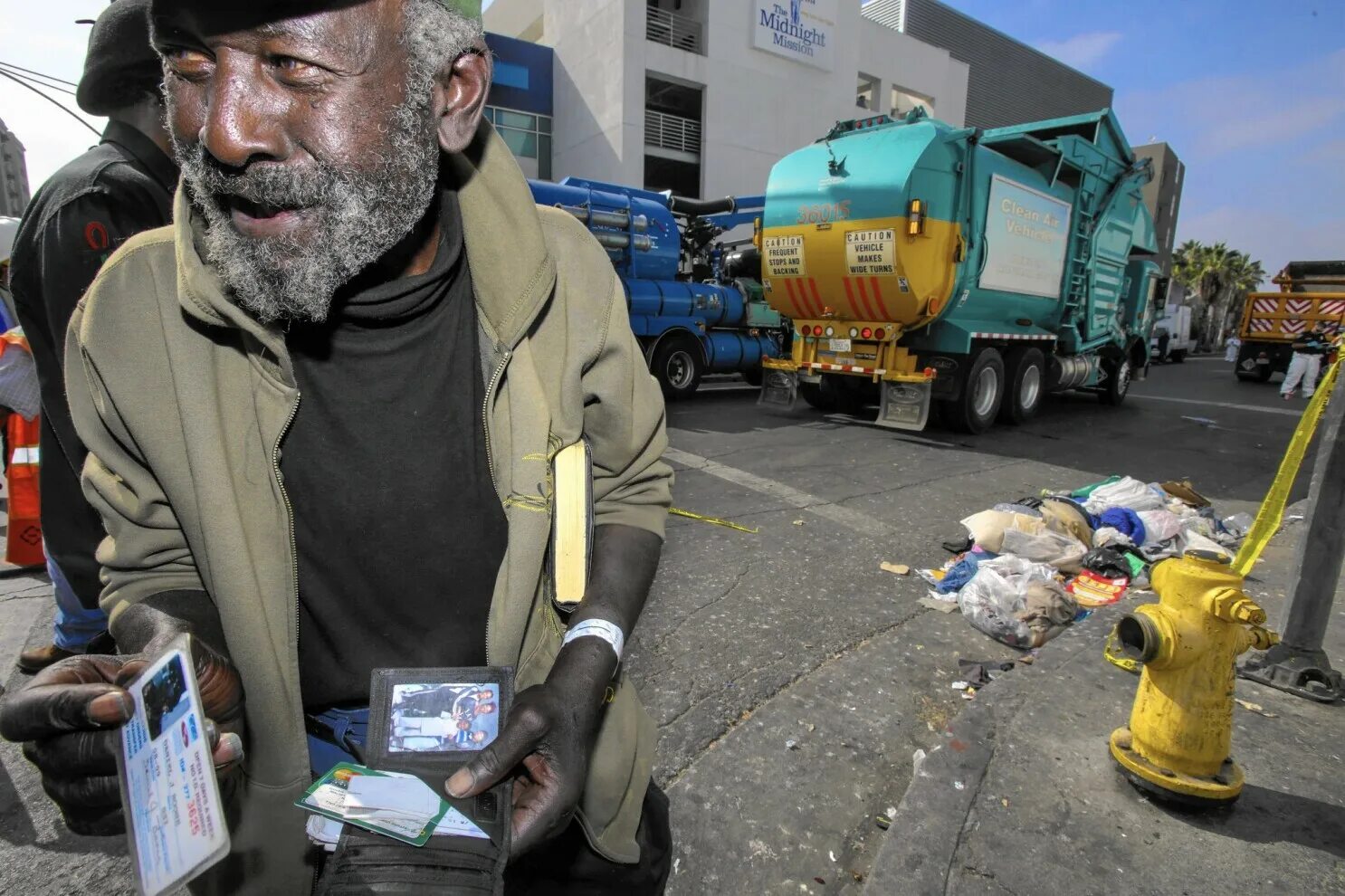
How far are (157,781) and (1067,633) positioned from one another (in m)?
3.62

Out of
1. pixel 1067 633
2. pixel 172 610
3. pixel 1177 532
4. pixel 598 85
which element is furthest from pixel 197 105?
pixel 598 85

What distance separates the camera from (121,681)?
2.97ft

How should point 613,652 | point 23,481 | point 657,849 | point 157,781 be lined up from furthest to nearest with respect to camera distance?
point 23,481 → point 657,849 → point 613,652 → point 157,781

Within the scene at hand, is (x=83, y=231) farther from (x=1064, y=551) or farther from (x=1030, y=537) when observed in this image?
(x=1064, y=551)

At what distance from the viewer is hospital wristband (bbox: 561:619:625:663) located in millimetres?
1193

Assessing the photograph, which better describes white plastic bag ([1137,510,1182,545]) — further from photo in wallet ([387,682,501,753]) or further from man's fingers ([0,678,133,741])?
man's fingers ([0,678,133,741])

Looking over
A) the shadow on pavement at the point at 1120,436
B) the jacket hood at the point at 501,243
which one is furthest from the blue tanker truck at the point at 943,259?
the jacket hood at the point at 501,243

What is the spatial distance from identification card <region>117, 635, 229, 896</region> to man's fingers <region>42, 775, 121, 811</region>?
10 cm

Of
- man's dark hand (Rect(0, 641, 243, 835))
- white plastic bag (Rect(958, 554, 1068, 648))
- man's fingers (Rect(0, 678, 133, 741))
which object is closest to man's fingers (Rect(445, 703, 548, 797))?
man's dark hand (Rect(0, 641, 243, 835))

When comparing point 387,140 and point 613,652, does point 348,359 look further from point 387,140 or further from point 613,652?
point 613,652

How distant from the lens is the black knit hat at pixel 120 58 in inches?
79.6

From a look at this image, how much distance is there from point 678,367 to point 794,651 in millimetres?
7617

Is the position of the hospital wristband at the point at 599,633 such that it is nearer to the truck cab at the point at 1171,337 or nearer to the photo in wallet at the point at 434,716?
the photo in wallet at the point at 434,716

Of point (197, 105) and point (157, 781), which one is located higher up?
point (197, 105)
